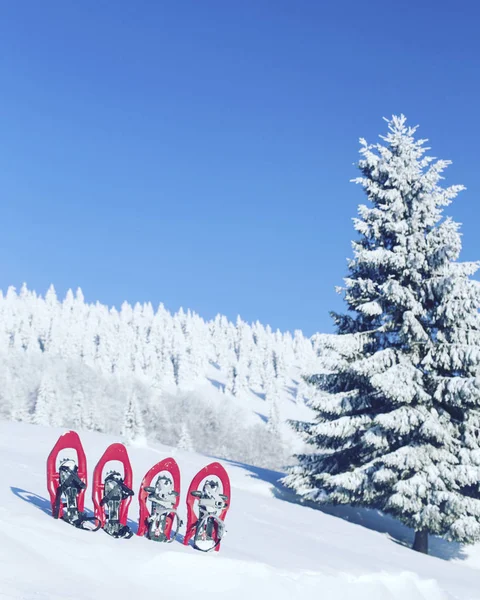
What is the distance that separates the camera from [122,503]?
8.52 metres

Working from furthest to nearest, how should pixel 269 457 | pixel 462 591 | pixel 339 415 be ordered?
pixel 269 457 < pixel 339 415 < pixel 462 591

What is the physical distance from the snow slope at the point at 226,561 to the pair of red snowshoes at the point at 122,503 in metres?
0.25

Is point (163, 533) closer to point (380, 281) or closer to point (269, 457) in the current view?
point (380, 281)

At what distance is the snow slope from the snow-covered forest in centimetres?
6402

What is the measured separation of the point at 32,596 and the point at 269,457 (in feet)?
360

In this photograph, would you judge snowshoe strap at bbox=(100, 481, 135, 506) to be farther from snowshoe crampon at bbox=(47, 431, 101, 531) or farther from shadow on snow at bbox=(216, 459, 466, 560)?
shadow on snow at bbox=(216, 459, 466, 560)

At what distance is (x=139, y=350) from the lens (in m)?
171

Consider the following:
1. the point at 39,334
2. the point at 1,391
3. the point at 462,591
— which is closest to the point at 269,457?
the point at 1,391

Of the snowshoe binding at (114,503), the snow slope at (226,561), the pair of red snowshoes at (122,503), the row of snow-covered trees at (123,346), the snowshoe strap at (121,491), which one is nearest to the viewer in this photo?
the snow slope at (226,561)

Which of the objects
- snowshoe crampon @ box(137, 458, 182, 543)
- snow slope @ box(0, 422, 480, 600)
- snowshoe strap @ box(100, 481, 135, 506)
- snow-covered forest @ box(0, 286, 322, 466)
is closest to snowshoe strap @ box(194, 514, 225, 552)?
snow slope @ box(0, 422, 480, 600)

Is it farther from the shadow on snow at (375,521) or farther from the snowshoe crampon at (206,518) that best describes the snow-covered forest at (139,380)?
the snowshoe crampon at (206,518)

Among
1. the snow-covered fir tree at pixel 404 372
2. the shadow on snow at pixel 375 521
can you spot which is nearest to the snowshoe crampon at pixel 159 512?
the snow-covered fir tree at pixel 404 372

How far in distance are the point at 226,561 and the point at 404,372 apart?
9.28 metres

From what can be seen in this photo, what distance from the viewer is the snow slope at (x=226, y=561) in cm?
630
